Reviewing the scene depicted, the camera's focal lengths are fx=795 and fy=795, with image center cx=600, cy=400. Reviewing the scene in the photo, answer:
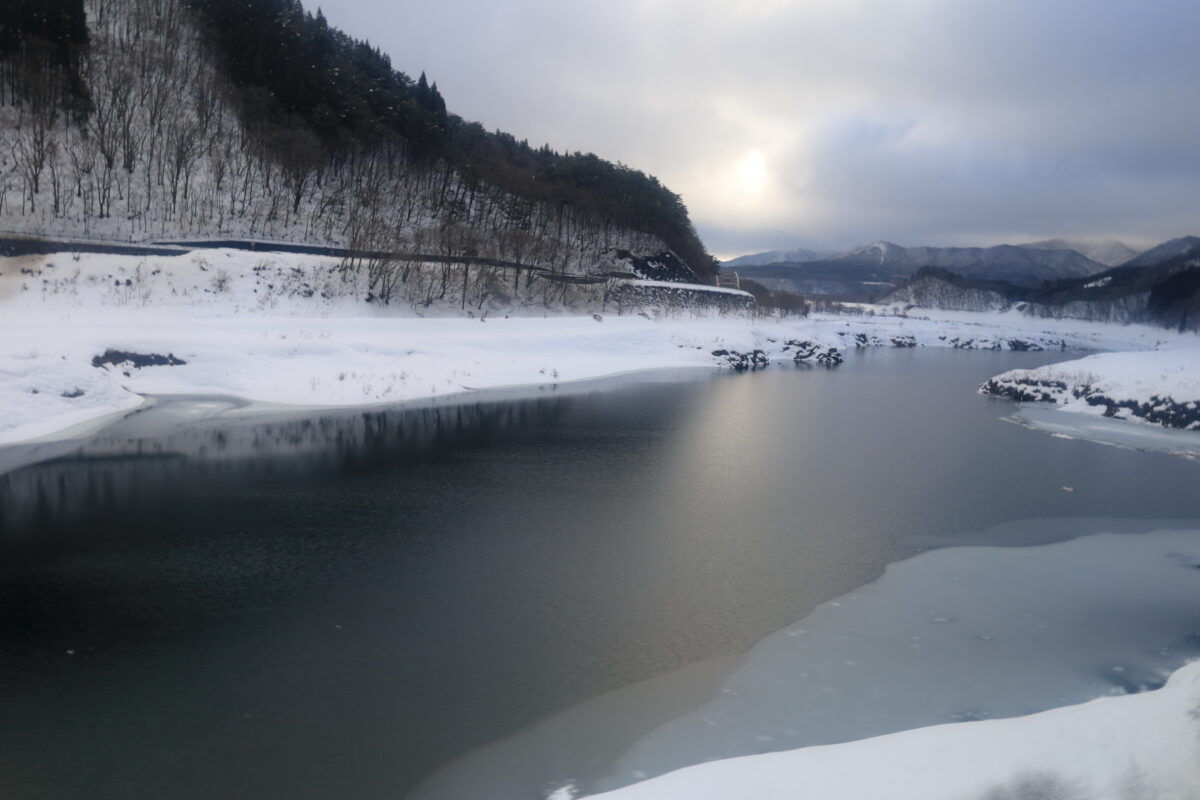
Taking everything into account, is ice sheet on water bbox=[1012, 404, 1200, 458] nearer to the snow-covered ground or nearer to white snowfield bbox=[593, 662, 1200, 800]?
the snow-covered ground

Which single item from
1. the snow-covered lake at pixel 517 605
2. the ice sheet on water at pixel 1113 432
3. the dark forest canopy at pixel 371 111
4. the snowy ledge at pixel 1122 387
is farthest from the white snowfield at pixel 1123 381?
the dark forest canopy at pixel 371 111

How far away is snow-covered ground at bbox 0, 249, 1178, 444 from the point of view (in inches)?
739

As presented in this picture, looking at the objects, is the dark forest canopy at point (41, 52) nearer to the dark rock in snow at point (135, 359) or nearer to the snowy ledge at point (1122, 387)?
the dark rock in snow at point (135, 359)

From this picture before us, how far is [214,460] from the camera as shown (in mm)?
14906

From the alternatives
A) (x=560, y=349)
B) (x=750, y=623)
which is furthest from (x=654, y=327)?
(x=750, y=623)

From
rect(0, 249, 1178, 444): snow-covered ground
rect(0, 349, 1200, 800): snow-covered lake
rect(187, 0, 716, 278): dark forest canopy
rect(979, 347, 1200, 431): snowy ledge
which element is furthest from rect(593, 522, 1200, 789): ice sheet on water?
rect(187, 0, 716, 278): dark forest canopy

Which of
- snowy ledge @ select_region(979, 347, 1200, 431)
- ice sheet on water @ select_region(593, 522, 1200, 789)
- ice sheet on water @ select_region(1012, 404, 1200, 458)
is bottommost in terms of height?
ice sheet on water @ select_region(593, 522, 1200, 789)

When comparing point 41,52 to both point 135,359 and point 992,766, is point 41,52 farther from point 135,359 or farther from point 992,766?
point 992,766

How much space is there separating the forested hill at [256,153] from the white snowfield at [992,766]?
1510 inches

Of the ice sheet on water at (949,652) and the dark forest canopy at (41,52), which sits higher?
the dark forest canopy at (41,52)

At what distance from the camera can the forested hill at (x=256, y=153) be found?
43.6 meters

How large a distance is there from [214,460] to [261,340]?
10.6 meters

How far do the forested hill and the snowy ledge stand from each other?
1143 inches

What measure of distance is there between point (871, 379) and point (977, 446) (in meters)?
18.4
